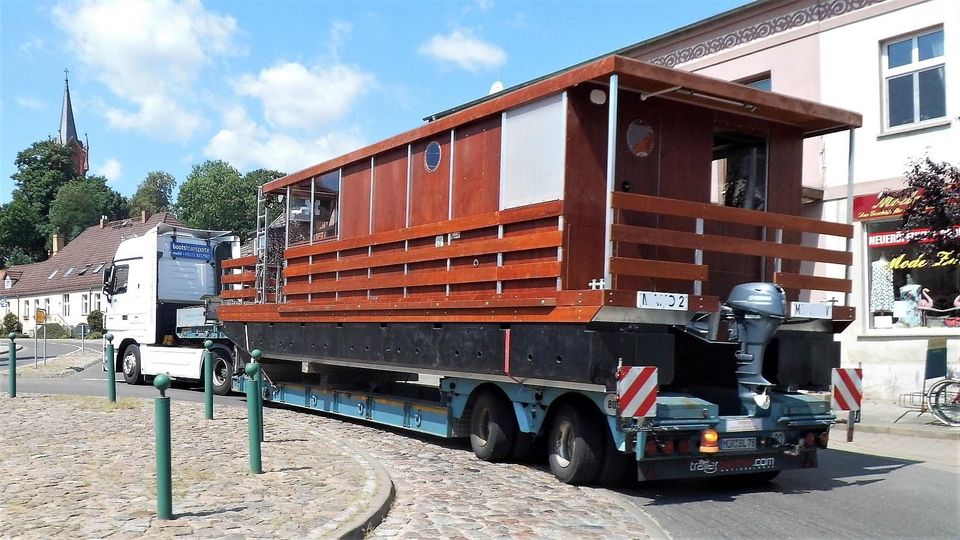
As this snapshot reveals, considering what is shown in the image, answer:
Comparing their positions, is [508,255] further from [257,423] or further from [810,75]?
[810,75]

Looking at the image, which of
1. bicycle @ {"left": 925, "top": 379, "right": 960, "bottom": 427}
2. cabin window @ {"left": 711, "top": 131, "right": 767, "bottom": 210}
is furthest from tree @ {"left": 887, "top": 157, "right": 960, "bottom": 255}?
cabin window @ {"left": 711, "top": 131, "right": 767, "bottom": 210}

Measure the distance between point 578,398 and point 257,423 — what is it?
290cm

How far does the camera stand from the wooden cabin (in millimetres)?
7461

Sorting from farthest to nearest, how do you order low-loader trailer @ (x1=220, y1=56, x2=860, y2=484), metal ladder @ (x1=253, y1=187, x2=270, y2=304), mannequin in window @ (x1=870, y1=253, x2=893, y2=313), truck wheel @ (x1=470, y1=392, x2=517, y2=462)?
mannequin in window @ (x1=870, y1=253, x2=893, y2=313) → metal ladder @ (x1=253, y1=187, x2=270, y2=304) → truck wheel @ (x1=470, y1=392, x2=517, y2=462) → low-loader trailer @ (x1=220, y1=56, x2=860, y2=484)

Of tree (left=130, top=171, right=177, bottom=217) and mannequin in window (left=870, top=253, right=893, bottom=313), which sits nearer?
mannequin in window (left=870, top=253, right=893, bottom=313)

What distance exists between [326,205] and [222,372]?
18.4 feet

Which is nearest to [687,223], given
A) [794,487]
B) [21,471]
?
[794,487]

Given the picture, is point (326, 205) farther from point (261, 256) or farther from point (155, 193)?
point (155, 193)

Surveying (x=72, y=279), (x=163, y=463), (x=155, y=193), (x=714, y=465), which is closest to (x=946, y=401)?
(x=714, y=465)

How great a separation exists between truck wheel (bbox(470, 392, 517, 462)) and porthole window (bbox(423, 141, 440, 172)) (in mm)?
2636

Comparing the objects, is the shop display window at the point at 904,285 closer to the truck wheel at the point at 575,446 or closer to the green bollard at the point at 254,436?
the truck wheel at the point at 575,446

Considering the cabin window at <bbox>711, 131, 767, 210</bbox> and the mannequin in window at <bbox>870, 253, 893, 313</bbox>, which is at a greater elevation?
the cabin window at <bbox>711, 131, 767, 210</bbox>

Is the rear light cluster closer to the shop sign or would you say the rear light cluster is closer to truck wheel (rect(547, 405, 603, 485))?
truck wheel (rect(547, 405, 603, 485))

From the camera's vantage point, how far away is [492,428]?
29.1ft
